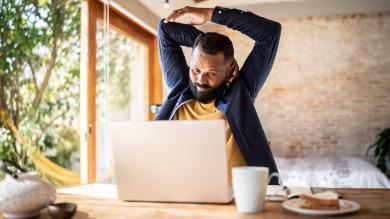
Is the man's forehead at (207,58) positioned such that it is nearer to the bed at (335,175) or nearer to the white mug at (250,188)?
the white mug at (250,188)

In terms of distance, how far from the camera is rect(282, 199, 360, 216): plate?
37.9 inches

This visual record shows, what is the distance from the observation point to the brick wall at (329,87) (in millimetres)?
5004

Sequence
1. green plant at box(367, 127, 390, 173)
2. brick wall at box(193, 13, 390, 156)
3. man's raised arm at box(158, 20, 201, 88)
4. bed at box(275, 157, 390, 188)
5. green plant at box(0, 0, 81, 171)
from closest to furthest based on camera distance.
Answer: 1. man's raised arm at box(158, 20, 201, 88)
2. green plant at box(0, 0, 81, 171)
3. bed at box(275, 157, 390, 188)
4. green plant at box(367, 127, 390, 173)
5. brick wall at box(193, 13, 390, 156)

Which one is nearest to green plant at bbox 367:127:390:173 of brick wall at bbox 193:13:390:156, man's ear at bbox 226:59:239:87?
brick wall at bbox 193:13:390:156

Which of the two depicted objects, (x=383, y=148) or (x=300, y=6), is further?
(x=300, y=6)

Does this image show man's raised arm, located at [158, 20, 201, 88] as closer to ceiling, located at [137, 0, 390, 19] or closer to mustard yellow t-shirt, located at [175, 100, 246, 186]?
mustard yellow t-shirt, located at [175, 100, 246, 186]

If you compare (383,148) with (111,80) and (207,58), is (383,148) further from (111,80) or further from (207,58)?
(207,58)

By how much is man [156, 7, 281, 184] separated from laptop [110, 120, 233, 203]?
565mm

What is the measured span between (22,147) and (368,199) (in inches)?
102

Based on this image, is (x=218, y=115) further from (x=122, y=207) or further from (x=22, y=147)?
(x=22, y=147)

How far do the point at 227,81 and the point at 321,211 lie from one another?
0.88 metres

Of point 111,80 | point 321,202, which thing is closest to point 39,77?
point 111,80

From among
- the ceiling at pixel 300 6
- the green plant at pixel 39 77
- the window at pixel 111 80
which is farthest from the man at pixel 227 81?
the ceiling at pixel 300 6

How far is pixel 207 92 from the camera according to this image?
5.47ft
